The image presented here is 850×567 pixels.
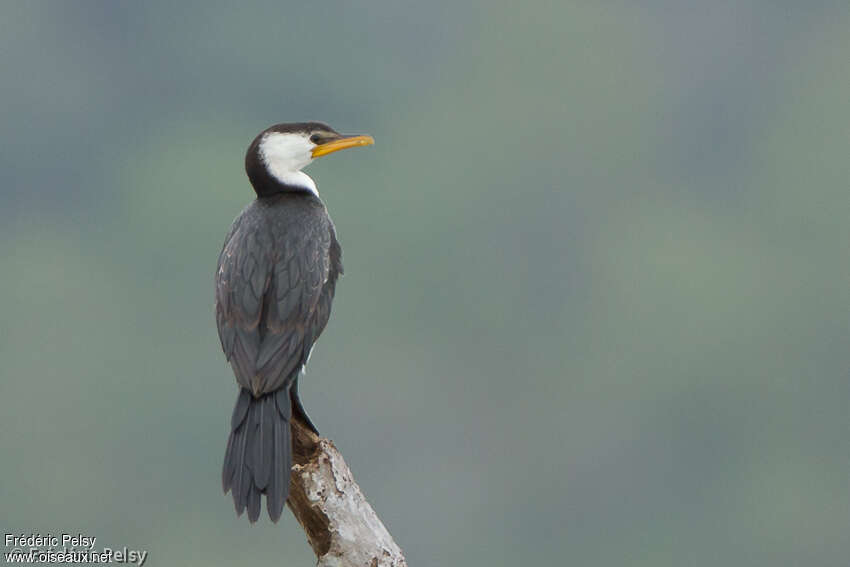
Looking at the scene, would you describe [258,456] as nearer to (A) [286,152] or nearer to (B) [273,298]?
(B) [273,298]

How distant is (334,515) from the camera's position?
24.3 feet

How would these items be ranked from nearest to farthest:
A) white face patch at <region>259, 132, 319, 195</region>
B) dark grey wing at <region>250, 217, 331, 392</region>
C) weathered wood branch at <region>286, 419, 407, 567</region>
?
weathered wood branch at <region>286, 419, 407, 567</region> < dark grey wing at <region>250, 217, 331, 392</region> < white face patch at <region>259, 132, 319, 195</region>

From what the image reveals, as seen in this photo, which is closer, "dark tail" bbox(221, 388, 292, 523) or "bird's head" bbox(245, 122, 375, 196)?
"dark tail" bbox(221, 388, 292, 523)

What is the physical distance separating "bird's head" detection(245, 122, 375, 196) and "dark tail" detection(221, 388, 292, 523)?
1739mm

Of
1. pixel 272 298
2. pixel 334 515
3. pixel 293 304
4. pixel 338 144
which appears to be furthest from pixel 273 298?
pixel 334 515

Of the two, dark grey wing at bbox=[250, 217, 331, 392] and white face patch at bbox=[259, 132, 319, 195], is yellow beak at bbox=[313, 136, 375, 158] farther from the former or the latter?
dark grey wing at bbox=[250, 217, 331, 392]

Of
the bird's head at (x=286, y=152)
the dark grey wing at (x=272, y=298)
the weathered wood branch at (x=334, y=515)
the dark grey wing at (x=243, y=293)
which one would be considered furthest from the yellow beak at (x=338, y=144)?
the weathered wood branch at (x=334, y=515)

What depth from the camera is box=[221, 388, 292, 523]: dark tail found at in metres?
7.37

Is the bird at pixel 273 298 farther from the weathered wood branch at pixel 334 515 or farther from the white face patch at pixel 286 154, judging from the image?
the weathered wood branch at pixel 334 515

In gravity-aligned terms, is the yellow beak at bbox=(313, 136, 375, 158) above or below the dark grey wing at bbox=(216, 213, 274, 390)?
above

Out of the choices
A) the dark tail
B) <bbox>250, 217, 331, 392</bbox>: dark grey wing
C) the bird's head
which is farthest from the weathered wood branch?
the bird's head

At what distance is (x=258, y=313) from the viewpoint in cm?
836

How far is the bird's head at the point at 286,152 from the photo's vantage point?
356 inches

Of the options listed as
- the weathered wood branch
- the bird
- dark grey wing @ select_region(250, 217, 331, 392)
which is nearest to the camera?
the weathered wood branch
